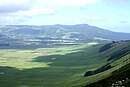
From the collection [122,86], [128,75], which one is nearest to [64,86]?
[128,75]

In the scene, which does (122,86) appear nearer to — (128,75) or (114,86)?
(114,86)

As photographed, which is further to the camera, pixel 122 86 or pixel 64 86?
pixel 64 86

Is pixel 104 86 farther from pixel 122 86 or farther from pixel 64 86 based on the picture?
pixel 64 86

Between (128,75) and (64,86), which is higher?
(128,75)

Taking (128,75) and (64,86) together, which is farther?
(64,86)

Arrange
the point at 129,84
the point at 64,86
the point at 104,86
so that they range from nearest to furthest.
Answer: the point at 129,84
the point at 104,86
the point at 64,86

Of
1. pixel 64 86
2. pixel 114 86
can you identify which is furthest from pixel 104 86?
pixel 64 86

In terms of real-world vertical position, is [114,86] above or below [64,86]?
above

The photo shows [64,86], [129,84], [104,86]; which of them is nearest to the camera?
[129,84]

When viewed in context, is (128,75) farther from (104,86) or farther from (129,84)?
(129,84)
